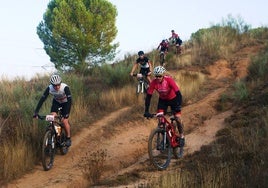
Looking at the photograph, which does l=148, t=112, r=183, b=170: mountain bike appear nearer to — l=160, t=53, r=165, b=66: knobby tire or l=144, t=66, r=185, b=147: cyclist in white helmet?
l=144, t=66, r=185, b=147: cyclist in white helmet

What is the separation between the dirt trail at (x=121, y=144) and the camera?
31.7ft

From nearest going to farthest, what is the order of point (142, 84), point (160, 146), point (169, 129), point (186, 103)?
point (160, 146), point (169, 129), point (142, 84), point (186, 103)

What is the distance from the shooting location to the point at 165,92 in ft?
32.7

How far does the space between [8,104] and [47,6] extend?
66.7ft

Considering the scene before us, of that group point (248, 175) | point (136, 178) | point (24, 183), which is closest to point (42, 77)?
point (24, 183)

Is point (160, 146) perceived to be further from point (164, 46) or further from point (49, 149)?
point (164, 46)

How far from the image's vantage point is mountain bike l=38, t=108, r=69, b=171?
393 inches

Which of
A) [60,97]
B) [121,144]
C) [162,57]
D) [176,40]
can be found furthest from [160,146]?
[176,40]

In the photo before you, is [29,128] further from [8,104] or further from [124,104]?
[124,104]

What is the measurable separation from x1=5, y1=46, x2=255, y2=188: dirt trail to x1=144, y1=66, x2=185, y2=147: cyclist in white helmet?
4.47ft

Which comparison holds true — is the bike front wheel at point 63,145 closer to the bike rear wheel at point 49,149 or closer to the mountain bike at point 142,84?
the bike rear wheel at point 49,149

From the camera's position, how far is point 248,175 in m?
6.31

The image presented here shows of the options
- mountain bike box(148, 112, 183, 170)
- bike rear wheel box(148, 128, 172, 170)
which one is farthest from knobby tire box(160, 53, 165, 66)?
bike rear wheel box(148, 128, 172, 170)

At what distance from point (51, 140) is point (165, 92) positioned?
311 cm
